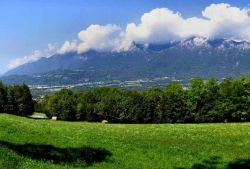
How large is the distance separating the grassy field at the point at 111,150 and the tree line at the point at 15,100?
115 metres

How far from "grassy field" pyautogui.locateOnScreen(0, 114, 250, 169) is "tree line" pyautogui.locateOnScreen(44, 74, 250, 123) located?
82.9 m

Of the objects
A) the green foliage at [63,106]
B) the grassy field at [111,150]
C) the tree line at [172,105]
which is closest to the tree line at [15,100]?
the green foliage at [63,106]

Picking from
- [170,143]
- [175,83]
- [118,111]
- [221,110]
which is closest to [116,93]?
[118,111]

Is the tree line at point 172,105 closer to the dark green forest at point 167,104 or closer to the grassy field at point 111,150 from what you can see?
the dark green forest at point 167,104

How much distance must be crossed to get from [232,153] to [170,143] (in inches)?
227

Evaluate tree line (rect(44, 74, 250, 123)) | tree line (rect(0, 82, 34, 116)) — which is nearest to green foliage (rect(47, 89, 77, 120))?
tree line (rect(44, 74, 250, 123))

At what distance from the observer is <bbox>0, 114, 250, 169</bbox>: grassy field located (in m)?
30.4

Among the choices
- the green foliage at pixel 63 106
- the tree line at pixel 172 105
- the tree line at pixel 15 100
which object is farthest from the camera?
the tree line at pixel 15 100

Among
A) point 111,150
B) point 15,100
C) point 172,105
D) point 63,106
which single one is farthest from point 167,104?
point 111,150

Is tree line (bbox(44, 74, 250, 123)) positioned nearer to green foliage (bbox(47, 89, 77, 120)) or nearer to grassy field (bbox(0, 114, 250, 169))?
green foliage (bbox(47, 89, 77, 120))

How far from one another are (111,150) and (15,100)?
126805mm

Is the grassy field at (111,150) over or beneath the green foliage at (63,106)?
over

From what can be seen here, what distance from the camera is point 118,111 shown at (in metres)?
141

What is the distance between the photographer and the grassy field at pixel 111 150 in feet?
99.7
